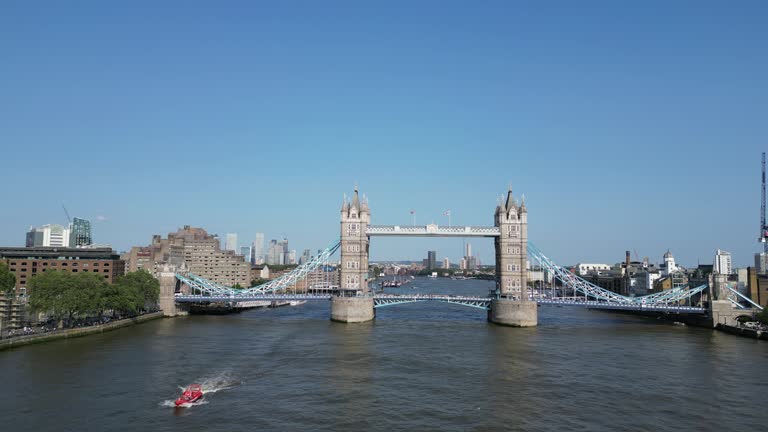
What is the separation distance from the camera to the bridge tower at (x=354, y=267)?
3954 inches

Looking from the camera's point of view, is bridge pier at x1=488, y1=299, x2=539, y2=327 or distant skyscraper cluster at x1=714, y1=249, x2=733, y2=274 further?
distant skyscraper cluster at x1=714, y1=249, x2=733, y2=274

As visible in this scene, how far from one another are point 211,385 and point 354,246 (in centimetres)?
5694

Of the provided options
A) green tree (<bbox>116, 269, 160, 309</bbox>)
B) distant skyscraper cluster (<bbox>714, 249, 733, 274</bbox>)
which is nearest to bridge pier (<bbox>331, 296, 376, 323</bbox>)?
green tree (<bbox>116, 269, 160, 309</bbox>)

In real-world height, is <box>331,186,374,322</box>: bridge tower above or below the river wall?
above

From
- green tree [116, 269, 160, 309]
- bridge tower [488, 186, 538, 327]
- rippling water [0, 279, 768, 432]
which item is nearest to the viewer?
rippling water [0, 279, 768, 432]

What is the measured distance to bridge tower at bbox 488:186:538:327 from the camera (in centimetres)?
9869

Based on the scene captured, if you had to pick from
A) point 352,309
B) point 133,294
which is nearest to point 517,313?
point 352,309

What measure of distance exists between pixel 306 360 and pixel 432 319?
48.2 metres

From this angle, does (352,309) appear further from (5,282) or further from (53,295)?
(5,282)

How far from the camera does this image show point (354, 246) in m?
107

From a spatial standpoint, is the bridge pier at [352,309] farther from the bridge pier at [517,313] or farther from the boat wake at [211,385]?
the boat wake at [211,385]

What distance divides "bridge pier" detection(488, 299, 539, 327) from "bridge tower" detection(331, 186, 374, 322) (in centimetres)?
2197

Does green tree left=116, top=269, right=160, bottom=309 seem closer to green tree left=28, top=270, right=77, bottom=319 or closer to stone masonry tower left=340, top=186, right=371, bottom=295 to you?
green tree left=28, top=270, right=77, bottom=319

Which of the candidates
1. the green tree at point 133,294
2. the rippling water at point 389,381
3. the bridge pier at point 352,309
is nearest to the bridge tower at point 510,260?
the rippling water at point 389,381
